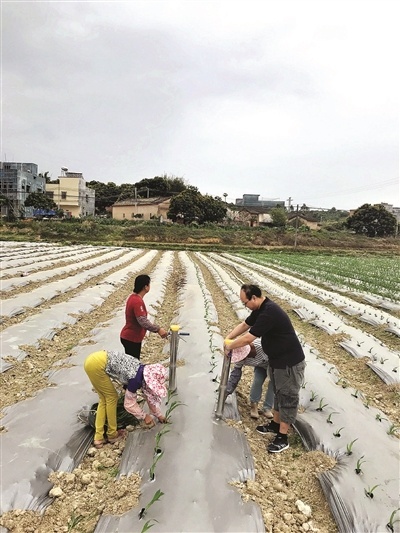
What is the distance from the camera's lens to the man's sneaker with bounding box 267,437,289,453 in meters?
3.37

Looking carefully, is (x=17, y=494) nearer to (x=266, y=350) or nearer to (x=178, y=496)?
(x=178, y=496)

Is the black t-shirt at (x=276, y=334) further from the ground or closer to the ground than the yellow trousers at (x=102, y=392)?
further from the ground

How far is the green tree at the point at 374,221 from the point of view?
163 ft

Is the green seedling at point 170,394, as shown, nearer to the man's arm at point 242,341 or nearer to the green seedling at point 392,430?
the man's arm at point 242,341

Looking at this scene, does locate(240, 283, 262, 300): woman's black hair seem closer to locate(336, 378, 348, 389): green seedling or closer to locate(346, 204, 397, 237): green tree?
locate(336, 378, 348, 389): green seedling

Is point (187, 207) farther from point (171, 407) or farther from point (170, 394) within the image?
point (171, 407)

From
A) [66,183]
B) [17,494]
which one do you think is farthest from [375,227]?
[17,494]

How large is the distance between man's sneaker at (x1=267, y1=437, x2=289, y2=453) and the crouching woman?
1.17m

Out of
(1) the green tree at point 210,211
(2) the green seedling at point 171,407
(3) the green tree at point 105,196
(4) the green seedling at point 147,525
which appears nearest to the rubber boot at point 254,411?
(2) the green seedling at point 171,407

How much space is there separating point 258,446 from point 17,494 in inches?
84.1

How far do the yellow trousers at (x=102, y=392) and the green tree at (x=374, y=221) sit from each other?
53.1 metres

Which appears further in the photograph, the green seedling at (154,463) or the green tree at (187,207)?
the green tree at (187,207)

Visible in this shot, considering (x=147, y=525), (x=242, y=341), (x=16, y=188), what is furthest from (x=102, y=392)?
(x=16, y=188)

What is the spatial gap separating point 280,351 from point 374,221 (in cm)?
5267
